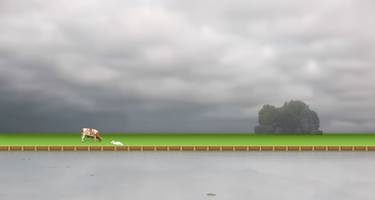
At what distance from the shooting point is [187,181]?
29.5m

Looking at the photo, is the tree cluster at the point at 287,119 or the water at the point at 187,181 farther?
the tree cluster at the point at 287,119

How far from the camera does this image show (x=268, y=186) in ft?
89.2

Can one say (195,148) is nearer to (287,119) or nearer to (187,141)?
(187,141)

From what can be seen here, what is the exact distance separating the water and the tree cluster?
481 feet

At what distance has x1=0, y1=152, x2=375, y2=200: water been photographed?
23844mm

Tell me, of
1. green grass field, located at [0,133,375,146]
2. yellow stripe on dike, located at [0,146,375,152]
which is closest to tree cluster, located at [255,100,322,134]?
green grass field, located at [0,133,375,146]

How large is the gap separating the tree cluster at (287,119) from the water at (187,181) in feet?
481

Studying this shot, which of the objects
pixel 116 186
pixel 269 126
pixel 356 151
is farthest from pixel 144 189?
pixel 269 126

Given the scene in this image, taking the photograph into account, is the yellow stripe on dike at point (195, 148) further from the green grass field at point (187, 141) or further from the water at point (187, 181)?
the water at point (187, 181)

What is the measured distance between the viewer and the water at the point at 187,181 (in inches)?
939

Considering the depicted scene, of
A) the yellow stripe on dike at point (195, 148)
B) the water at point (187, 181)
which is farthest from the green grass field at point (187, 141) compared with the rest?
the water at point (187, 181)

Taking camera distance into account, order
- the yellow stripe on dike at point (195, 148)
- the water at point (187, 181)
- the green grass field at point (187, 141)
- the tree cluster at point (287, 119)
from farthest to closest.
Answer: the tree cluster at point (287, 119)
the green grass field at point (187, 141)
the yellow stripe on dike at point (195, 148)
the water at point (187, 181)

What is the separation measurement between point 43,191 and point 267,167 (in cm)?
1972

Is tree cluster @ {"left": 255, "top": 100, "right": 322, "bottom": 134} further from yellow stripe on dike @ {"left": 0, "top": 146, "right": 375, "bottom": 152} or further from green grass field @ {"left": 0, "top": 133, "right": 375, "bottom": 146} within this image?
yellow stripe on dike @ {"left": 0, "top": 146, "right": 375, "bottom": 152}
